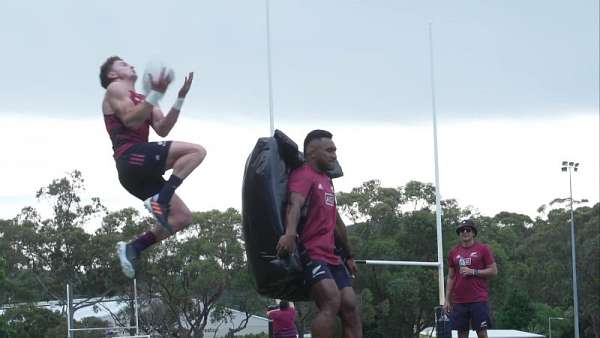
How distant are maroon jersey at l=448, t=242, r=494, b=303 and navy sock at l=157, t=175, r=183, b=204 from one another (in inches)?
198

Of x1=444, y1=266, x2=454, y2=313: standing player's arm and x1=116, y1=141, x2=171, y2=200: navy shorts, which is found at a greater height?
x1=116, y1=141, x2=171, y2=200: navy shorts

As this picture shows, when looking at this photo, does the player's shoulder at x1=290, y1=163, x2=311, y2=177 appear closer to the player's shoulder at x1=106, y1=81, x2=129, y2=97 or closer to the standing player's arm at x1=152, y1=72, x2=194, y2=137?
the standing player's arm at x1=152, y1=72, x2=194, y2=137

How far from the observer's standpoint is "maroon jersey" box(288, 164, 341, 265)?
756cm

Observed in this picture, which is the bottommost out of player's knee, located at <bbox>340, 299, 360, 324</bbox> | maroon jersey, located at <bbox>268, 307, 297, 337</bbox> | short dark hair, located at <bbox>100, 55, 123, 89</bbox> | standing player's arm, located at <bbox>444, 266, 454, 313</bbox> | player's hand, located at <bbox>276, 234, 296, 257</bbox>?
maroon jersey, located at <bbox>268, 307, 297, 337</bbox>

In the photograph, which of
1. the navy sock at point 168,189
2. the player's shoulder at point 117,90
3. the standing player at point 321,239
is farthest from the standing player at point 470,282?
the player's shoulder at point 117,90

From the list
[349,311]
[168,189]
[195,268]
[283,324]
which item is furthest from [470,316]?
[195,268]

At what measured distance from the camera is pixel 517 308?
55.9m

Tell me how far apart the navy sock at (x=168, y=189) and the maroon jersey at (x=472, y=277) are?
5.02m

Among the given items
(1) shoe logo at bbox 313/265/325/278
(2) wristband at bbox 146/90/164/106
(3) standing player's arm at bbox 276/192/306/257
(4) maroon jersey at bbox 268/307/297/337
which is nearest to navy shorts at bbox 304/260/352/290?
(1) shoe logo at bbox 313/265/325/278

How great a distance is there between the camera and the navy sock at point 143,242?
6.80 meters

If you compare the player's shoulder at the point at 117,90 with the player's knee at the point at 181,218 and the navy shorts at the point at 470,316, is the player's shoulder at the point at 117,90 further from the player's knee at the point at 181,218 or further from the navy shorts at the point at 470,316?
the navy shorts at the point at 470,316

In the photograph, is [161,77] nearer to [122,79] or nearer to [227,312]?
[122,79]

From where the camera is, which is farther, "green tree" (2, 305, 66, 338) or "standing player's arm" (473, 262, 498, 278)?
"green tree" (2, 305, 66, 338)

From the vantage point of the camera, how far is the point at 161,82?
21.3 feet
